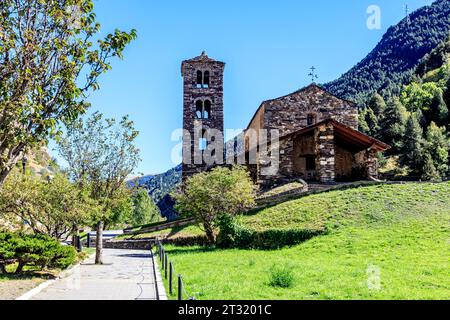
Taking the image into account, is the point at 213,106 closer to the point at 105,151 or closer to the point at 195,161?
the point at 195,161

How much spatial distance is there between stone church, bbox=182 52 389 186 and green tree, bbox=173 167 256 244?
8424mm

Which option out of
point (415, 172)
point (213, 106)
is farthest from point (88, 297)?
point (415, 172)

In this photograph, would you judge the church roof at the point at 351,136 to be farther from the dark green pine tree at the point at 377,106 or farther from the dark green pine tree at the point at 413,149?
the dark green pine tree at the point at 377,106

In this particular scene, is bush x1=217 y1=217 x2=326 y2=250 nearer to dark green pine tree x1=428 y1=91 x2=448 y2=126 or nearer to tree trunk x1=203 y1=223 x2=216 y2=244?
tree trunk x1=203 y1=223 x2=216 y2=244

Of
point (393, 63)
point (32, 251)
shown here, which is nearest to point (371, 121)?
point (32, 251)

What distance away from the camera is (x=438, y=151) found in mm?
59250

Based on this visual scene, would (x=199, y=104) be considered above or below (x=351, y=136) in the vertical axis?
above

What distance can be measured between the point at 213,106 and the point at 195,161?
213 inches

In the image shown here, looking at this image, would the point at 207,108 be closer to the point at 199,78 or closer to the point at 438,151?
the point at 199,78

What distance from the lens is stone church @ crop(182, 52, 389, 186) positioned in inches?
1266

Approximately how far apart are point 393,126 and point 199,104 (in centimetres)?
3936

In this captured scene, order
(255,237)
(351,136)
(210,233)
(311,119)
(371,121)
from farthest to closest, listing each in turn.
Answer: (371,121) < (311,119) < (351,136) < (210,233) < (255,237)

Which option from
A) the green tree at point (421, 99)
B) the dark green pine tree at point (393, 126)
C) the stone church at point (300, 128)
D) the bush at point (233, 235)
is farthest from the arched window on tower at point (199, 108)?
the green tree at point (421, 99)

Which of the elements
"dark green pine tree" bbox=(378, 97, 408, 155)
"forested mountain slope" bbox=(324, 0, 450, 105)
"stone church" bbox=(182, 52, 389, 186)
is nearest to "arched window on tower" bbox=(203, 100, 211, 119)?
"stone church" bbox=(182, 52, 389, 186)
